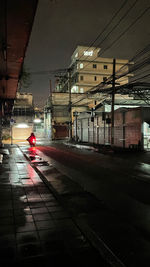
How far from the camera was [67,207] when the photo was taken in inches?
235

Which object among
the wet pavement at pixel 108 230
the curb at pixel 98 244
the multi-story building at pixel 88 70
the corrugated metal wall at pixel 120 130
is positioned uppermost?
the multi-story building at pixel 88 70

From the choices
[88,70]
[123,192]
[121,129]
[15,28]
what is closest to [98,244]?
[123,192]

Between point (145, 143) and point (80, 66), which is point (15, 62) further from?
point (80, 66)

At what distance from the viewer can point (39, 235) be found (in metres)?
4.32

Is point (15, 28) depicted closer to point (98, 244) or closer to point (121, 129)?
point (98, 244)

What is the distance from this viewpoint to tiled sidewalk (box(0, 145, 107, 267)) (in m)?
3.50

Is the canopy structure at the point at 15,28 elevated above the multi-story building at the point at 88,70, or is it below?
below

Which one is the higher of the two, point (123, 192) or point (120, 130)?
point (120, 130)

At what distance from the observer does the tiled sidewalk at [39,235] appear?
3.50 meters

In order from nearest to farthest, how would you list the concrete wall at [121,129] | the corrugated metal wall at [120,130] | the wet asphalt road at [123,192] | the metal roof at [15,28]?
the metal roof at [15,28], the wet asphalt road at [123,192], the concrete wall at [121,129], the corrugated metal wall at [120,130]

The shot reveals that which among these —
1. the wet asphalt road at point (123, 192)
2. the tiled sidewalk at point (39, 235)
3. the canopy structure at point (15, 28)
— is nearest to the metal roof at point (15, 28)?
the canopy structure at point (15, 28)

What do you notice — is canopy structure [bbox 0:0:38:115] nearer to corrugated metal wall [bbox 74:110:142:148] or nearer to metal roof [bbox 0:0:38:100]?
metal roof [bbox 0:0:38:100]

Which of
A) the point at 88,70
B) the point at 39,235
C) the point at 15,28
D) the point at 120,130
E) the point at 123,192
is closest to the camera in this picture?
the point at 39,235

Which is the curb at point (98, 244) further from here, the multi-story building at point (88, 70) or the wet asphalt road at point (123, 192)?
the multi-story building at point (88, 70)
